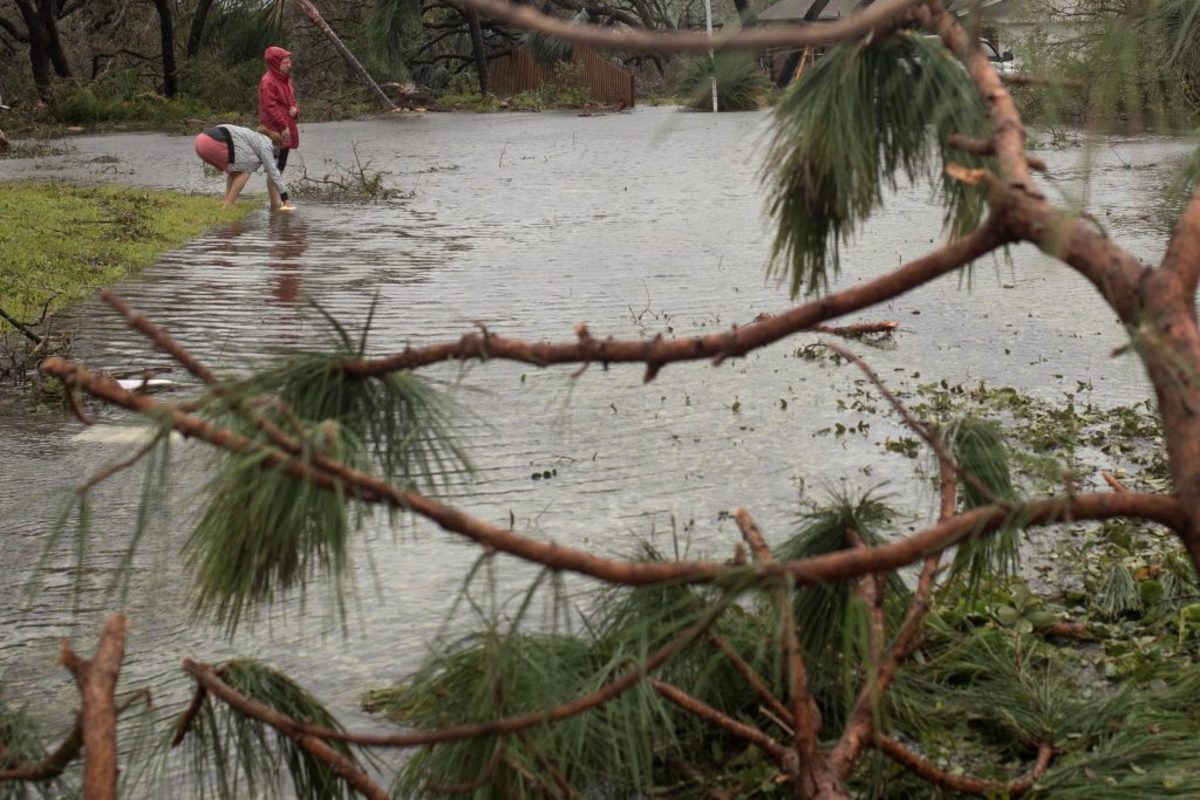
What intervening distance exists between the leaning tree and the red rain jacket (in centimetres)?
1343

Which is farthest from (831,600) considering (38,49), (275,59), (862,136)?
(38,49)

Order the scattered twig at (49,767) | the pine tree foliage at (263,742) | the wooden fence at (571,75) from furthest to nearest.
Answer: the wooden fence at (571,75) → the pine tree foliage at (263,742) → the scattered twig at (49,767)

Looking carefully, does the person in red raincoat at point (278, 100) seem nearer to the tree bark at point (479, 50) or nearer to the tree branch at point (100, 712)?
the tree branch at point (100, 712)

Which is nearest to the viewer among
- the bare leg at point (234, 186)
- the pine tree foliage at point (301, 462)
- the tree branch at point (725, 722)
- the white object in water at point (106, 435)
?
the pine tree foliage at point (301, 462)

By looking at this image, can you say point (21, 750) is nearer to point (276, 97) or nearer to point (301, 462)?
point (301, 462)

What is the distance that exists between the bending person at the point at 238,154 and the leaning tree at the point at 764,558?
40.7ft

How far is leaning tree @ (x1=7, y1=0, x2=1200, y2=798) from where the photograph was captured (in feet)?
6.18

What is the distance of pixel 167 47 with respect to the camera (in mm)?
32281

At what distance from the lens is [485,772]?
2.08m

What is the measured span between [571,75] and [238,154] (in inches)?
800

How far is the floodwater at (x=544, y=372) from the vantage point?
159 inches

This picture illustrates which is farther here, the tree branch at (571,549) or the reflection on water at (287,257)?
the reflection on water at (287,257)

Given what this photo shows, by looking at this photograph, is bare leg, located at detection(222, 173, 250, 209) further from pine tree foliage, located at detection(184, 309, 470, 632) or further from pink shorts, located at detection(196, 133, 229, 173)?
pine tree foliage, located at detection(184, 309, 470, 632)

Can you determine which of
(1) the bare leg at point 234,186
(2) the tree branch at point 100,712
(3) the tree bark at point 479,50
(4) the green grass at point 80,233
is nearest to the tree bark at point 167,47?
(3) the tree bark at point 479,50
